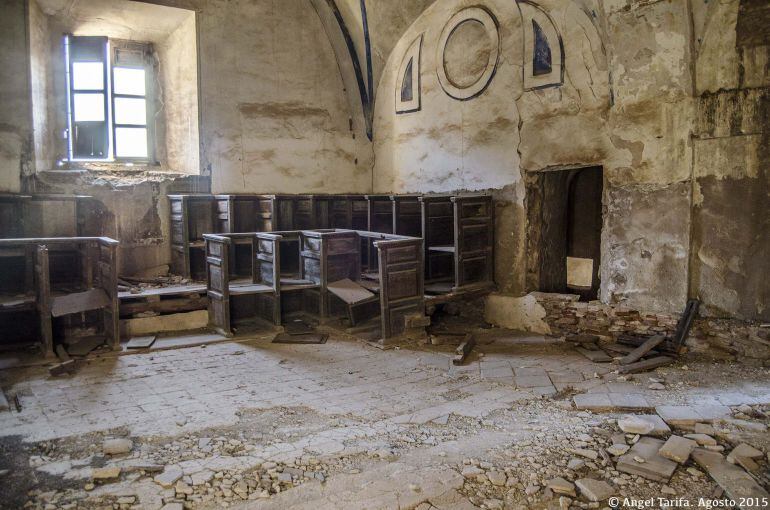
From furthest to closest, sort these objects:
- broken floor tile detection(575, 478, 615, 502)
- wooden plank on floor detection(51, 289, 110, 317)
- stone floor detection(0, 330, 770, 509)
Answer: wooden plank on floor detection(51, 289, 110, 317)
stone floor detection(0, 330, 770, 509)
broken floor tile detection(575, 478, 615, 502)

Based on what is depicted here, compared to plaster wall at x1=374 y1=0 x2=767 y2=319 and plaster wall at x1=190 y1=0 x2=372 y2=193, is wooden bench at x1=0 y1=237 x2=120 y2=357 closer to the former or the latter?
plaster wall at x1=190 y1=0 x2=372 y2=193

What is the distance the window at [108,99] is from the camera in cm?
881

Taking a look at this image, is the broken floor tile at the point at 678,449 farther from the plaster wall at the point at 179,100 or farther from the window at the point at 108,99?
the window at the point at 108,99

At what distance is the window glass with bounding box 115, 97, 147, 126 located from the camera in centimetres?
916

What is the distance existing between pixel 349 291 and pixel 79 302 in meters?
3.20

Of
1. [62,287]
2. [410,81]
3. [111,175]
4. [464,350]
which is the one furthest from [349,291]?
[111,175]

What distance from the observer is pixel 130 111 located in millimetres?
9250

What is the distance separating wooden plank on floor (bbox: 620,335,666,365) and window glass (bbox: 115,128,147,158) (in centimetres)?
794

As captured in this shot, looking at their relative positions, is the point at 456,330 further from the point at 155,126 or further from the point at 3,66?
the point at 3,66

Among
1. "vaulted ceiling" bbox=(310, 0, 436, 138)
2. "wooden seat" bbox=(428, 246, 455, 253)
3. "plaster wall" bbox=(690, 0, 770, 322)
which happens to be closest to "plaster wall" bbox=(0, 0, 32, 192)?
"vaulted ceiling" bbox=(310, 0, 436, 138)

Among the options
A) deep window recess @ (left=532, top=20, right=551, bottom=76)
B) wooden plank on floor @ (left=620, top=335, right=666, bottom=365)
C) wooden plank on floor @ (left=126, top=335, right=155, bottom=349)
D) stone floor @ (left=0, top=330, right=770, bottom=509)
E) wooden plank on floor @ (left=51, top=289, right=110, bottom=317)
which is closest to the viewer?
stone floor @ (left=0, top=330, right=770, bottom=509)

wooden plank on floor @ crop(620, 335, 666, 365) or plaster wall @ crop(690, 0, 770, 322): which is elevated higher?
plaster wall @ crop(690, 0, 770, 322)

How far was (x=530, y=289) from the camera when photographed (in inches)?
310

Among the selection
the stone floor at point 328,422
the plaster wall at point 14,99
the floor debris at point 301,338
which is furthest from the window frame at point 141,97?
the floor debris at point 301,338
